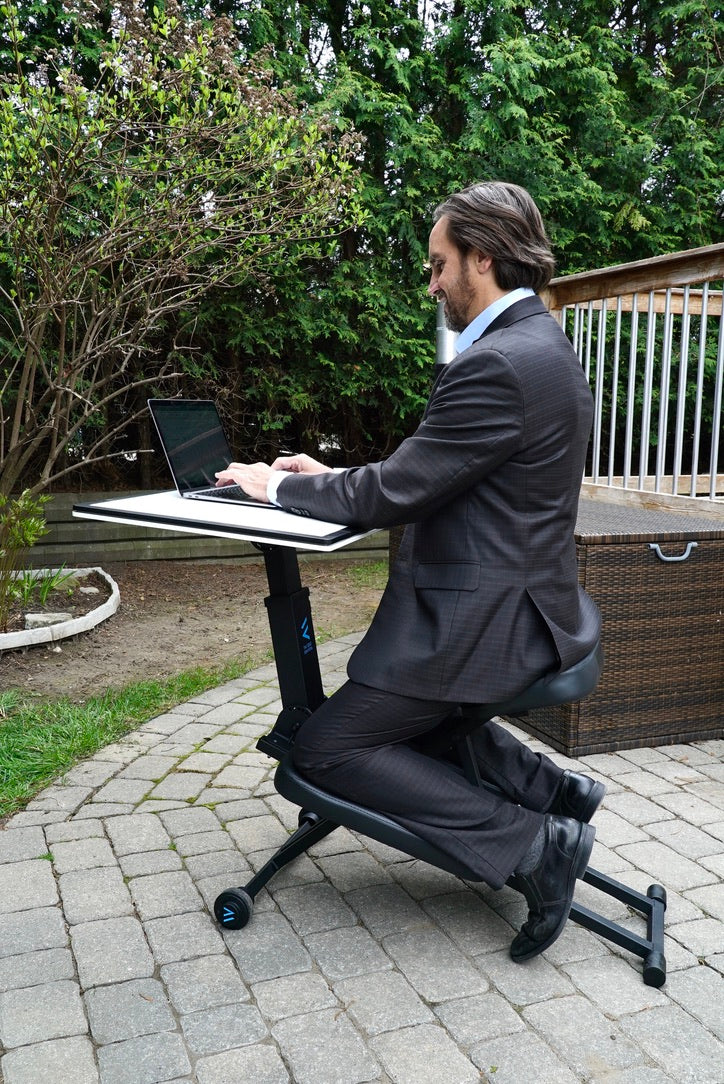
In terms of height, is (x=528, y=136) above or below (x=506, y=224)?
above

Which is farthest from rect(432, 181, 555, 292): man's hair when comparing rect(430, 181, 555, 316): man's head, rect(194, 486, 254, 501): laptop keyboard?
rect(194, 486, 254, 501): laptop keyboard

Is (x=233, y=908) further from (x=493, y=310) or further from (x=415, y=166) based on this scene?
(x=415, y=166)

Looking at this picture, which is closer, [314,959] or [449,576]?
[449,576]

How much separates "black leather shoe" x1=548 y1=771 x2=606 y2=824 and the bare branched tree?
3.65 meters

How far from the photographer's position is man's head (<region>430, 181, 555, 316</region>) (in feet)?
7.04

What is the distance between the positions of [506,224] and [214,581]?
4.92m

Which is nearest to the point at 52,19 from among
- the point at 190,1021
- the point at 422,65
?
the point at 422,65

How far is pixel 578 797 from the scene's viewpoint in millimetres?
2492

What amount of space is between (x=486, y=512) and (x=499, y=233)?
0.65 metres

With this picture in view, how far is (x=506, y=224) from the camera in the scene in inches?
84.4

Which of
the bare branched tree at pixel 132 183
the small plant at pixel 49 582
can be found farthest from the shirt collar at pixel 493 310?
the small plant at pixel 49 582

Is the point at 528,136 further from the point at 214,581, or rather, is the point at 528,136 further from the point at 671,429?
the point at 214,581

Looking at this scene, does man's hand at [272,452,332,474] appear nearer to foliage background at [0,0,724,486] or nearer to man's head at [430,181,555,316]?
man's head at [430,181,555,316]

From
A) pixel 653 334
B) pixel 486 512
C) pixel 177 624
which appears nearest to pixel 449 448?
pixel 486 512
